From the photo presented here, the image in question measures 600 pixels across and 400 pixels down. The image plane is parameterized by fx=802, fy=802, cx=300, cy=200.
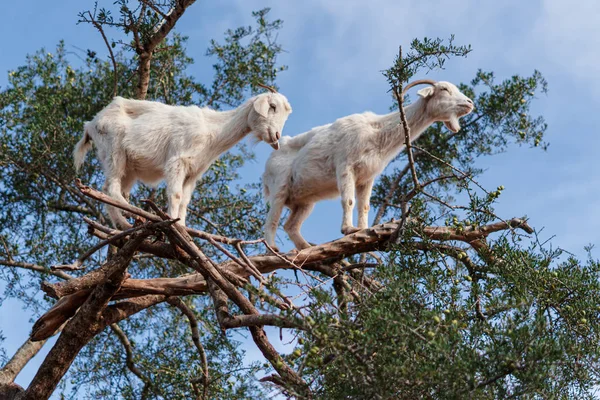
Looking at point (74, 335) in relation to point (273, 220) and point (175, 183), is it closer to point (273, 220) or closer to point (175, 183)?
point (175, 183)

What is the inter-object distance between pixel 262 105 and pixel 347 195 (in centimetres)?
104

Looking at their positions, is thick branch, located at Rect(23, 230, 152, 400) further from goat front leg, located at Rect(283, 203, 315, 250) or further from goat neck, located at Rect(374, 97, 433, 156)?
goat neck, located at Rect(374, 97, 433, 156)

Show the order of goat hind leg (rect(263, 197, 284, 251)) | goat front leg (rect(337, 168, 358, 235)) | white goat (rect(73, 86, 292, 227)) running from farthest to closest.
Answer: goat hind leg (rect(263, 197, 284, 251)), goat front leg (rect(337, 168, 358, 235)), white goat (rect(73, 86, 292, 227))

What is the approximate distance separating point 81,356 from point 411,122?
4366 mm

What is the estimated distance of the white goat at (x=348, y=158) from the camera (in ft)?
22.7

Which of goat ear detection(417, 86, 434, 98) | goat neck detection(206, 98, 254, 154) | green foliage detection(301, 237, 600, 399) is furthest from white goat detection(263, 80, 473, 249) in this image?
green foliage detection(301, 237, 600, 399)

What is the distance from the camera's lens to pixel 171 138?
6.59 m

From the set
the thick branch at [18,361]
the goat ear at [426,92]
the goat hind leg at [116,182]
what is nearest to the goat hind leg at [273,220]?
the goat hind leg at [116,182]

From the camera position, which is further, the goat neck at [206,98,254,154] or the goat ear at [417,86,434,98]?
the goat ear at [417,86,434,98]

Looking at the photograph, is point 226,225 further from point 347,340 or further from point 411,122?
point 347,340

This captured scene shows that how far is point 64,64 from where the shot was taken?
10.1 metres

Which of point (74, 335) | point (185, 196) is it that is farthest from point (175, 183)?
point (74, 335)

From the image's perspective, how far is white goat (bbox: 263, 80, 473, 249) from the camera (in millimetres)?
6918

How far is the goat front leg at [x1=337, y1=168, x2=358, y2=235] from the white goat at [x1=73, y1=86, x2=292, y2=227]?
64cm
